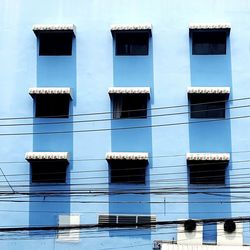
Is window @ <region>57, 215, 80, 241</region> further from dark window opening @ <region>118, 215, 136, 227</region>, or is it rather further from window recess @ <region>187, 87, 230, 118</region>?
window recess @ <region>187, 87, 230, 118</region>

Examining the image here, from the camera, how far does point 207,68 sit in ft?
55.3

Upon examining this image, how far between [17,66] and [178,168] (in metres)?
5.30

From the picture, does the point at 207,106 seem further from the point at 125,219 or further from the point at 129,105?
the point at 125,219

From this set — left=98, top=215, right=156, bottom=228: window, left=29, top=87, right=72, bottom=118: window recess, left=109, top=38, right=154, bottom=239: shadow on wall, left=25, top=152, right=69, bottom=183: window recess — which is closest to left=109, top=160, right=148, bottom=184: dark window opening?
left=109, top=38, right=154, bottom=239: shadow on wall

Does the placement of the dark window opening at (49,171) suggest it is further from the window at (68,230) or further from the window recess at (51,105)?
the window recess at (51,105)

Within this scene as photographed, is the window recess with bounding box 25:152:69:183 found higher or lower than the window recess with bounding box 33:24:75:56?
lower

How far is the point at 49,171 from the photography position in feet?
54.6

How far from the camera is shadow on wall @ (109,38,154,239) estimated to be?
1633 centimetres

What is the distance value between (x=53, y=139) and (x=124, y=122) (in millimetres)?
1991

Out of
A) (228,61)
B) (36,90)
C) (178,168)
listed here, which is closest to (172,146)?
(178,168)

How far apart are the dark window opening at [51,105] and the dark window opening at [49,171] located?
52.6 inches

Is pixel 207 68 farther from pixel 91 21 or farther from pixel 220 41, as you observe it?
pixel 91 21

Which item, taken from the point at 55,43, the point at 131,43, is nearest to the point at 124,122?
the point at 131,43

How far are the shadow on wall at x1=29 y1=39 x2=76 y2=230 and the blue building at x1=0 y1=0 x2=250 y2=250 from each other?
28mm
